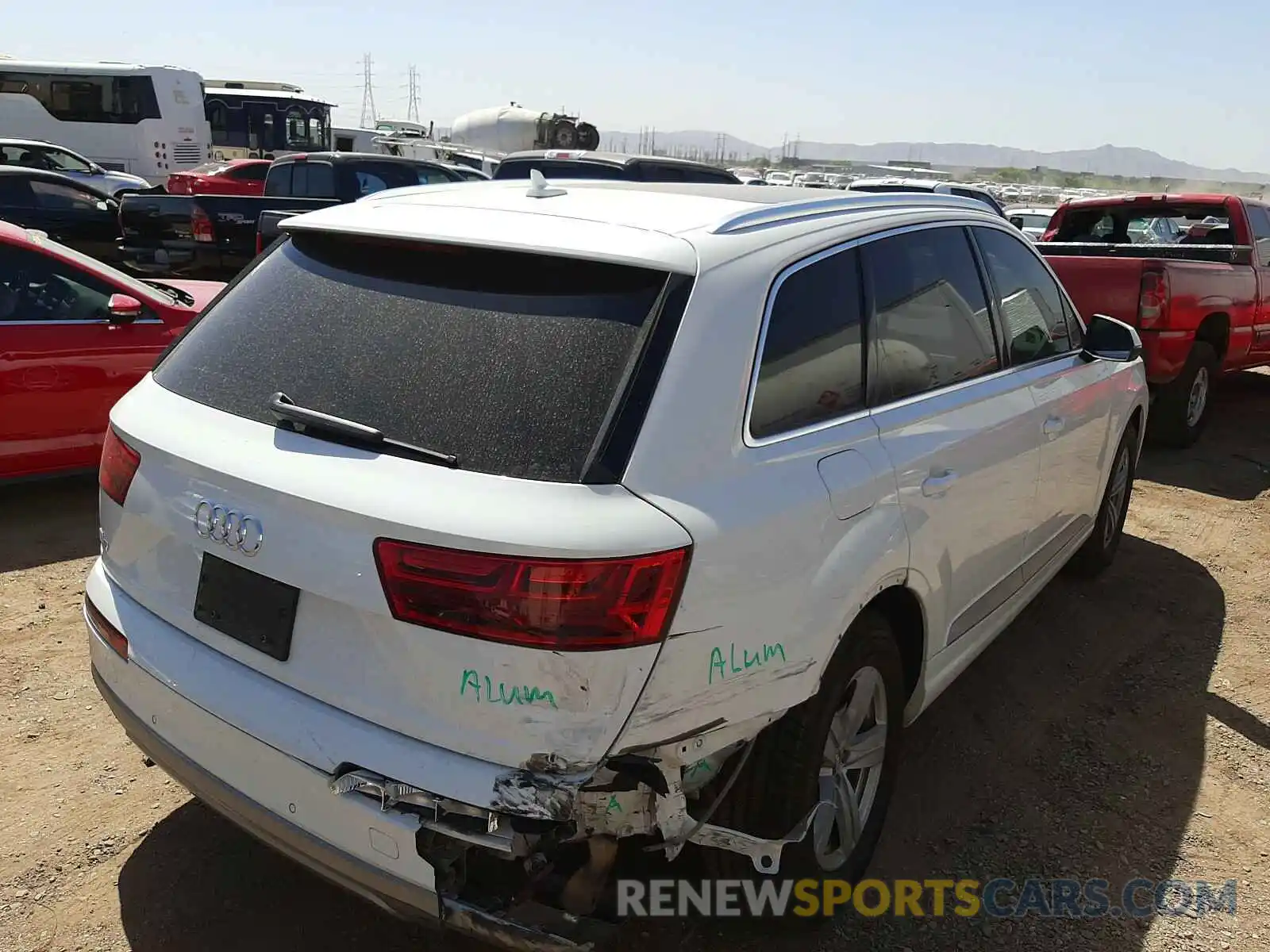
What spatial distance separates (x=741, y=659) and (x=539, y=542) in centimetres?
54

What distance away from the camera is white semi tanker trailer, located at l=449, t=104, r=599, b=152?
89.3ft

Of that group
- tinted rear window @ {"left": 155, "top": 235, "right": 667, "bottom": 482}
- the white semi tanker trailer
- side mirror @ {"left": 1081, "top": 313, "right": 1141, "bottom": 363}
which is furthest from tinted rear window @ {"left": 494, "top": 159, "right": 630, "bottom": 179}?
the white semi tanker trailer

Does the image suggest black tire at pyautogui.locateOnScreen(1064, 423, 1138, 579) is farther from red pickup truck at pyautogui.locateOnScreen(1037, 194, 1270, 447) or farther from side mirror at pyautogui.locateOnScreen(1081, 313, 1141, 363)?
red pickup truck at pyautogui.locateOnScreen(1037, 194, 1270, 447)

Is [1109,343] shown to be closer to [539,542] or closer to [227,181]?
[539,542]

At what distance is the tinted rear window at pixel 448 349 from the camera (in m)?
2.06

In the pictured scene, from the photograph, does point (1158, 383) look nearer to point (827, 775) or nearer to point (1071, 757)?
point (1071, 757)

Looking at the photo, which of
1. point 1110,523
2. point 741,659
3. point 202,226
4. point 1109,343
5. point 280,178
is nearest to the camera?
point 741,659

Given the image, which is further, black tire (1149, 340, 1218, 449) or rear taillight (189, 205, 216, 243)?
rear taillight (189, 205, 216, 243)

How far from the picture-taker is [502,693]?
1.92 meters

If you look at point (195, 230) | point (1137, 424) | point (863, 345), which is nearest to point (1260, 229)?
point (1137, 424)

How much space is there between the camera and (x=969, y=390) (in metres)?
3.21

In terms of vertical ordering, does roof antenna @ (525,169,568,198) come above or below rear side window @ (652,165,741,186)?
above

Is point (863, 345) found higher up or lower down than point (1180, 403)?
higher up

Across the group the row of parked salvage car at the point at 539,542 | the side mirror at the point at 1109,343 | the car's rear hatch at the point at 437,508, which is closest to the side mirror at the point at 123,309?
the row of parked salvage car at the point at 539,542
